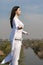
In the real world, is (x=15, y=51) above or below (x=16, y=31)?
below

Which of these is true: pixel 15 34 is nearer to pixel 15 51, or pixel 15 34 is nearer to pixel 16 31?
pixel 16 31

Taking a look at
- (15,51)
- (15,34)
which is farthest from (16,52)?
(15,34)

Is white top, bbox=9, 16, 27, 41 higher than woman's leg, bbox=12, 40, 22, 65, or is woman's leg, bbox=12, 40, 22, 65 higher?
white top, bbox=9, 16, 27, 41

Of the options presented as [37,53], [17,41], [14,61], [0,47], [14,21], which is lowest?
[37,53]

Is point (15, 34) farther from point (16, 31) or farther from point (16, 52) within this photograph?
point (16, 52)

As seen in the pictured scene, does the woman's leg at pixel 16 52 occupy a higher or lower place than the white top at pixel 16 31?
lower

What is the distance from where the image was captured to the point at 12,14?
4148 mm

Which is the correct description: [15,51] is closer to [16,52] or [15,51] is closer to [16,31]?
[16,52]

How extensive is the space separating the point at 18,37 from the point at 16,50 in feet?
0.63

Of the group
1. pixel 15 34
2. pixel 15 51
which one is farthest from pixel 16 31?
pixel 15 51

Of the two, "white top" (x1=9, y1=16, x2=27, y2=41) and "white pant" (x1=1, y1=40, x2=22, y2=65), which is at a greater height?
"white top" (x1=9, y1=16, x2=27, y2=41)

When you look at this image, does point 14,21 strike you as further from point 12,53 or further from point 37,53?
point 37,53

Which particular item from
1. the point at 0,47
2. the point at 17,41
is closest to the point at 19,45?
the point at 17,41

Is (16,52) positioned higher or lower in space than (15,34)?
lower
